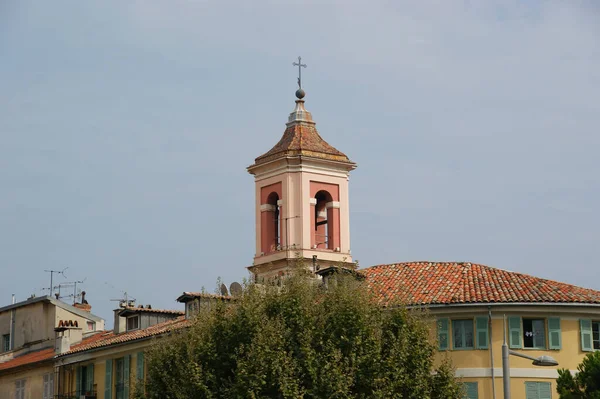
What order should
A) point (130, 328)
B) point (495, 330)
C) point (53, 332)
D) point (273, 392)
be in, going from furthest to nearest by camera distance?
point (53, 332) → point (130, 328) → point (495, 330) → point (273, 392)

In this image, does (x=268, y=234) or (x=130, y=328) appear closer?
(x=130, y=328)

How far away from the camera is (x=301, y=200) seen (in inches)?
3031

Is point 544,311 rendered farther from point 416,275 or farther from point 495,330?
point 416,275

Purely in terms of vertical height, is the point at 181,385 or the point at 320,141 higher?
the point at 320,141

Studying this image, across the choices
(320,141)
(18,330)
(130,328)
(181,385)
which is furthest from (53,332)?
(181,385)

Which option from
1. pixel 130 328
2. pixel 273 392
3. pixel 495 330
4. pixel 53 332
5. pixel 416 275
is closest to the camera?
pixel 273 392

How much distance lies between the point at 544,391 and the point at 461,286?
4623mm

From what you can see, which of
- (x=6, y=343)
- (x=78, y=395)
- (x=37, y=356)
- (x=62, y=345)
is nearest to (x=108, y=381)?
(x=78, y=395)

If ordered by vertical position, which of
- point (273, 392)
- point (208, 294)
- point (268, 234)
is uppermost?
point (268, 234)

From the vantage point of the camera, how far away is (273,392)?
4791 cm

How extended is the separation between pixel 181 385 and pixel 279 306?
3.88m

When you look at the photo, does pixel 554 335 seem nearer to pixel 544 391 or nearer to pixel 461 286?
pixel 544 391

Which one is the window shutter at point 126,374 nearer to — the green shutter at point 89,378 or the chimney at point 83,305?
the green shutter at point 89,378

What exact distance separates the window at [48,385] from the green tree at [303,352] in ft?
64.7
